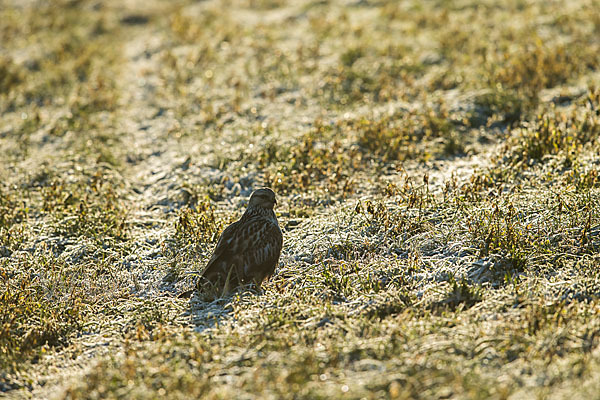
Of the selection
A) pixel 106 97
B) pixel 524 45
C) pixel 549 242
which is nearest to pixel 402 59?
pixel 524 45

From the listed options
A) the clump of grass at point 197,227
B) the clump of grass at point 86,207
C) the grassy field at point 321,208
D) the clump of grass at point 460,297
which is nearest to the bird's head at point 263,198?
the grassy field at point 321,208

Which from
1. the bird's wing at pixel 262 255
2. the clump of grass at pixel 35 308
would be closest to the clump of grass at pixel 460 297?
the bird's wing at pixel 262 255

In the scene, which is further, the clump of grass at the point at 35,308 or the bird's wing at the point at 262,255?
the bird's wing at the point at 262,255

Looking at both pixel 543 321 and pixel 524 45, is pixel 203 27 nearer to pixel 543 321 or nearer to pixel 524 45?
pixel 524 45

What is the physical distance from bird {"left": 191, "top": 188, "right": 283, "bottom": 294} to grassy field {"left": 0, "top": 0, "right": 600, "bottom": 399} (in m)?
0.25

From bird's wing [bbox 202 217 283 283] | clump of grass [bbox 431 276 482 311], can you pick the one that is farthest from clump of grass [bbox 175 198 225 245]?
clump of grass [bbox 431 276 482 311]

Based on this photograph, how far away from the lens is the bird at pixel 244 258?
257 inches

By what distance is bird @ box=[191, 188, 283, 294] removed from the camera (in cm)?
654

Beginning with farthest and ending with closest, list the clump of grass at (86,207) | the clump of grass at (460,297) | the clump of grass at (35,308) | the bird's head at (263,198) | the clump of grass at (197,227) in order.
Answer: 1. the clump of grass at (86,207)
2. the clump of grass at (197,227)
3. the bird's head at (263,198)
4. the clump of grass at (35,308)
5. the clump of grass at (460,297)

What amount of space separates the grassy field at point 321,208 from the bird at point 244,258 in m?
0.25

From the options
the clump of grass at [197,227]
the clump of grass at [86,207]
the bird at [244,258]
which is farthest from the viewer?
the clump of grass at [86,207]

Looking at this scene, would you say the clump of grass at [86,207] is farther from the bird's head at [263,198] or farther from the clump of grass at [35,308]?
the bird's head at [263,198]

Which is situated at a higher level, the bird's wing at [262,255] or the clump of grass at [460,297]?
the bird's wing at [262,255]

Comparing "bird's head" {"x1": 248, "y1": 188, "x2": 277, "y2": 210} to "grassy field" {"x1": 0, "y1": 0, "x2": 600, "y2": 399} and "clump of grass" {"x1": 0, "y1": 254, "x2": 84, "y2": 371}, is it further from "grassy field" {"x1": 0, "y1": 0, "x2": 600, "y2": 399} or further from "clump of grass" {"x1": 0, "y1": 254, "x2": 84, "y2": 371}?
"clump of grass" {"x1": 0, "y1": 254, "x2": 84, "y2": 371}
